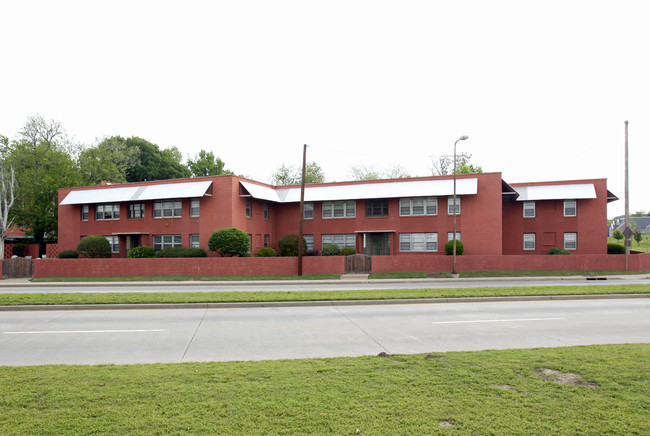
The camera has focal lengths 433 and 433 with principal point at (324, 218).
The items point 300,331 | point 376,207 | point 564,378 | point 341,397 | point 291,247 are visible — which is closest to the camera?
point 341,397

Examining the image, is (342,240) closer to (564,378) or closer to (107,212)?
(107,212)

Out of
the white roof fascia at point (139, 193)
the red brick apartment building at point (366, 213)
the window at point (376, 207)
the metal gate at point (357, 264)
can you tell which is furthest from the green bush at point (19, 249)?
the metal gate at point (357, 264)

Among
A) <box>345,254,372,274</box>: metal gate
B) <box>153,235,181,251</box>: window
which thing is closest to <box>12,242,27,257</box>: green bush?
<box>153,235,181,251</box>: window

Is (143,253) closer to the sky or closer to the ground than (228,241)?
closer to the ground

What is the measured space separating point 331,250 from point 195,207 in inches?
452

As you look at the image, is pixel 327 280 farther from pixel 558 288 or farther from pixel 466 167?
pixel 466 167

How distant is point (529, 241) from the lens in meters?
36.5

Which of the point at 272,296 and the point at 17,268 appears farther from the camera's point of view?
the point at 17,268

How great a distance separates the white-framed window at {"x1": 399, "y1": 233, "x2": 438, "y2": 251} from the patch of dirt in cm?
2829

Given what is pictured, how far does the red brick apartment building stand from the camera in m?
33.1

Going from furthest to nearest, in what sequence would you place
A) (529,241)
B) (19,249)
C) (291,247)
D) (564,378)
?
1. (19,249)
2. (529,241)
3. (291,247)
4. (564,378)

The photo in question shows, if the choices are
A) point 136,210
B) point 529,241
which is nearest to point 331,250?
point 529,241

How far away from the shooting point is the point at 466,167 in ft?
199

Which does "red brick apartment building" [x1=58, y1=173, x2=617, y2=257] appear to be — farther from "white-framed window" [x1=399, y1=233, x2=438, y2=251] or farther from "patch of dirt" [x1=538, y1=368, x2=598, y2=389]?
"patch of dirt" [x1=538, y1=368, x2=598, y2=389]
